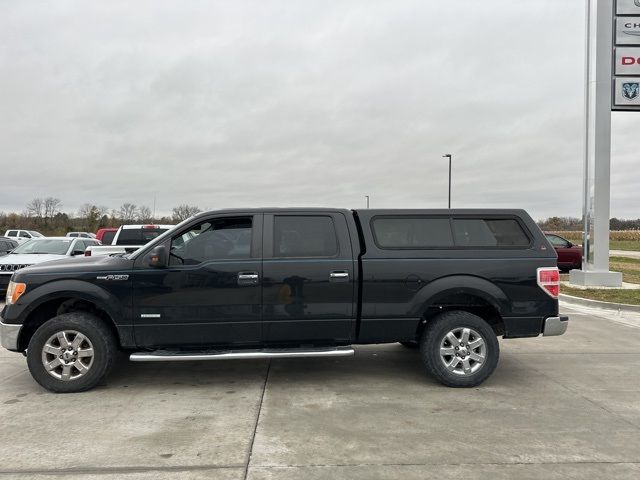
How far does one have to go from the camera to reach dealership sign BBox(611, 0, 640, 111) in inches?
559

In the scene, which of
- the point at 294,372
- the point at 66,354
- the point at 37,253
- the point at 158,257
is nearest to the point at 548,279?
the point at 294,372

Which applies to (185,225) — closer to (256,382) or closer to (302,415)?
(256,382)

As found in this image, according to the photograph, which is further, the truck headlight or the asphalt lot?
the truck headlight

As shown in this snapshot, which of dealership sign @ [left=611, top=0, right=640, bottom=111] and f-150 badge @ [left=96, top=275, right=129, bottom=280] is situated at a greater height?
dealership sign @ [left=611, top=0, right=640, bottom=111]

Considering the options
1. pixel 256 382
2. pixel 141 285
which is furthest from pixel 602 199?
pixel 141 285

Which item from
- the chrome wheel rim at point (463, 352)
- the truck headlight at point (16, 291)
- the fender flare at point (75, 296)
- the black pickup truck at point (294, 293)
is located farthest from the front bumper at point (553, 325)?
the truck headlight at point (16, 291)

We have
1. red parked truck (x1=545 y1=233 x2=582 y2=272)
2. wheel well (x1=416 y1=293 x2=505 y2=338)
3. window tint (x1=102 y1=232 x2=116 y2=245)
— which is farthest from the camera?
red parked truck (x1=545 y1=233 x2=582 y2=272)

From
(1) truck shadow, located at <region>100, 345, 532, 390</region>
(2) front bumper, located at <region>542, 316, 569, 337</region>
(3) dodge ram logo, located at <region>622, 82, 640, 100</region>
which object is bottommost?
(1) truck shadow, located at <region>100, 345, 532, 390</region>

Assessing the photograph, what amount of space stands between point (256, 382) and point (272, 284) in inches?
46.5

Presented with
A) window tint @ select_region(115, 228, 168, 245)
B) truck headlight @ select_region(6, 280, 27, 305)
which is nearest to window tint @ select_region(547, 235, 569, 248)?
window tint @ select_region(115, 228, 168, 245)

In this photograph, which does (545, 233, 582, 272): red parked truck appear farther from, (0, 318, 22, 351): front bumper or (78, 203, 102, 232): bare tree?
(78, 203, 102, 232): bare tree

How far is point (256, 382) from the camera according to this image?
5.36 meters

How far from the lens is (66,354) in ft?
16.2

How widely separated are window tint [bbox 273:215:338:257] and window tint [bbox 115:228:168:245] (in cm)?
666
